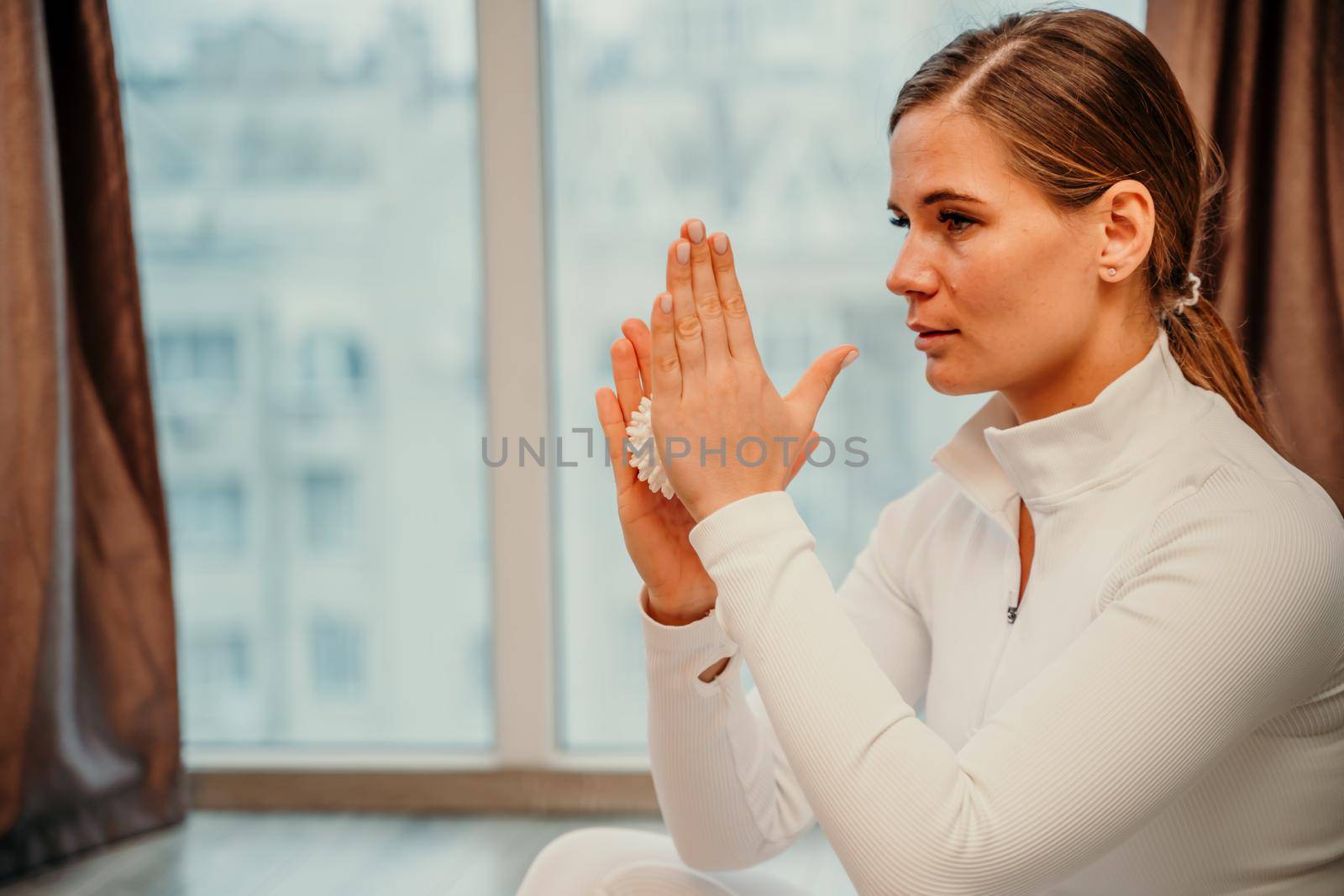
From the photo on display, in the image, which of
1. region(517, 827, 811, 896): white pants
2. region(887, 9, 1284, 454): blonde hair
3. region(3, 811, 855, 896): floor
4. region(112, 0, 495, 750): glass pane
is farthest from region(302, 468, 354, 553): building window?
region(887, 9, 1284, 454): blonde hair

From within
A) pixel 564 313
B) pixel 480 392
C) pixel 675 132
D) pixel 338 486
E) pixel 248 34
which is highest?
pixel 248 34

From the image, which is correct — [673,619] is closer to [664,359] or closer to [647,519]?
[647,519]

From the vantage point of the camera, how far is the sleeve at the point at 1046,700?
819 mm

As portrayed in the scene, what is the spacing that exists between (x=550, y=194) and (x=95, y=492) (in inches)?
40.5

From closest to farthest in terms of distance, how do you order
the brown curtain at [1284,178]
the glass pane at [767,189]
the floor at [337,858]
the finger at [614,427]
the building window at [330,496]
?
the finger at [614,427] → the brown curtain at [1284,178] → the floor at [337,858] → the glass pane at [767,189] → the building window at [330,496]

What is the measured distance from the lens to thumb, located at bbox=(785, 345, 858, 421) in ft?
3.10

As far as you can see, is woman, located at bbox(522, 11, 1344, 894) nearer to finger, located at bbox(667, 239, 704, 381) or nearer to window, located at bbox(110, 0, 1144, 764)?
finger, located at bbox(667, 239, 704, 381)

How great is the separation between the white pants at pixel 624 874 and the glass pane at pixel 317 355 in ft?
3.96

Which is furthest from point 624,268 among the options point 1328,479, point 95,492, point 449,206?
point 1328,479

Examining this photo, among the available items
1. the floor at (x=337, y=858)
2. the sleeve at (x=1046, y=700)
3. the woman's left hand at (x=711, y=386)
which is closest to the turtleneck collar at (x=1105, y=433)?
the sleeve at (x=1046, y=700)

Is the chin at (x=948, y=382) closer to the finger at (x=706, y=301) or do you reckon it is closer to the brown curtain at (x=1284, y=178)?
the finger at (x=706, y=301)

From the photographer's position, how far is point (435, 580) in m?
2.40

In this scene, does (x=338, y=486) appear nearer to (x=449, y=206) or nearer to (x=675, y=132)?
(x=449, y=206)

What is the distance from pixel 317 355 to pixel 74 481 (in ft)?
1.68
